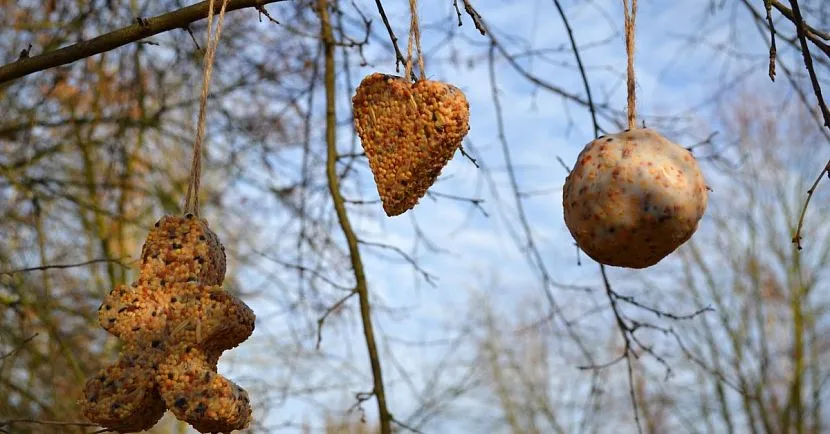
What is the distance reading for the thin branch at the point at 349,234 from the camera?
2.19m

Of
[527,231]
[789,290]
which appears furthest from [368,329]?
[789,290]

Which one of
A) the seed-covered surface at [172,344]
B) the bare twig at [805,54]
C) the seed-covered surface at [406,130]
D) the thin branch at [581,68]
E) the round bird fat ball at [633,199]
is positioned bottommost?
the seed-covered surface at [172,344]

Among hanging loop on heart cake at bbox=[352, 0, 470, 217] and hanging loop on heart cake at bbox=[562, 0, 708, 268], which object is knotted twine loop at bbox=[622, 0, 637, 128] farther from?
hanging loop on heart cake at bbox=[352, 0, 470, 217]

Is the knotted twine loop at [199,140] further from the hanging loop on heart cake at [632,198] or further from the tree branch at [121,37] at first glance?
the hanging loop on heart cake at [632,198]

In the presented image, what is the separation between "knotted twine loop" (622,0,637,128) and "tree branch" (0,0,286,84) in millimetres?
615

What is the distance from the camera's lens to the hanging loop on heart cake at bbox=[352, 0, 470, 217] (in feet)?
4.17

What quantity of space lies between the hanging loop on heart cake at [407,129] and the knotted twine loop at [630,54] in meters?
0.24

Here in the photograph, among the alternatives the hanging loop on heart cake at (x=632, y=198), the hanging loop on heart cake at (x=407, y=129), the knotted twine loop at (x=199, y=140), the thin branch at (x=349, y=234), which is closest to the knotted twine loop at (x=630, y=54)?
the hanging loop on heart cake at (x=632, y=198)

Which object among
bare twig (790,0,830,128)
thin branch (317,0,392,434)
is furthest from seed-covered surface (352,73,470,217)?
thin branch (317,0,392,434)

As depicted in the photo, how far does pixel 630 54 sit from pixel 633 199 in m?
0.22

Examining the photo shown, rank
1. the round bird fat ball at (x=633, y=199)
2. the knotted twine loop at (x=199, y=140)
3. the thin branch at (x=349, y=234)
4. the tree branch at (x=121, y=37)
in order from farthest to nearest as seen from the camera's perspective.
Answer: the thin branch at (x=349, y=234) < the tree branch at (x=121, y=37) < the knotted twine loop at (x=199, y=140) < the round bird fat ball at (x=633, y=199)

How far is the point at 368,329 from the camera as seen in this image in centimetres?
224

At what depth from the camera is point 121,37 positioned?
1530 mm

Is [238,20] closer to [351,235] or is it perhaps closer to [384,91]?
[351,235]
